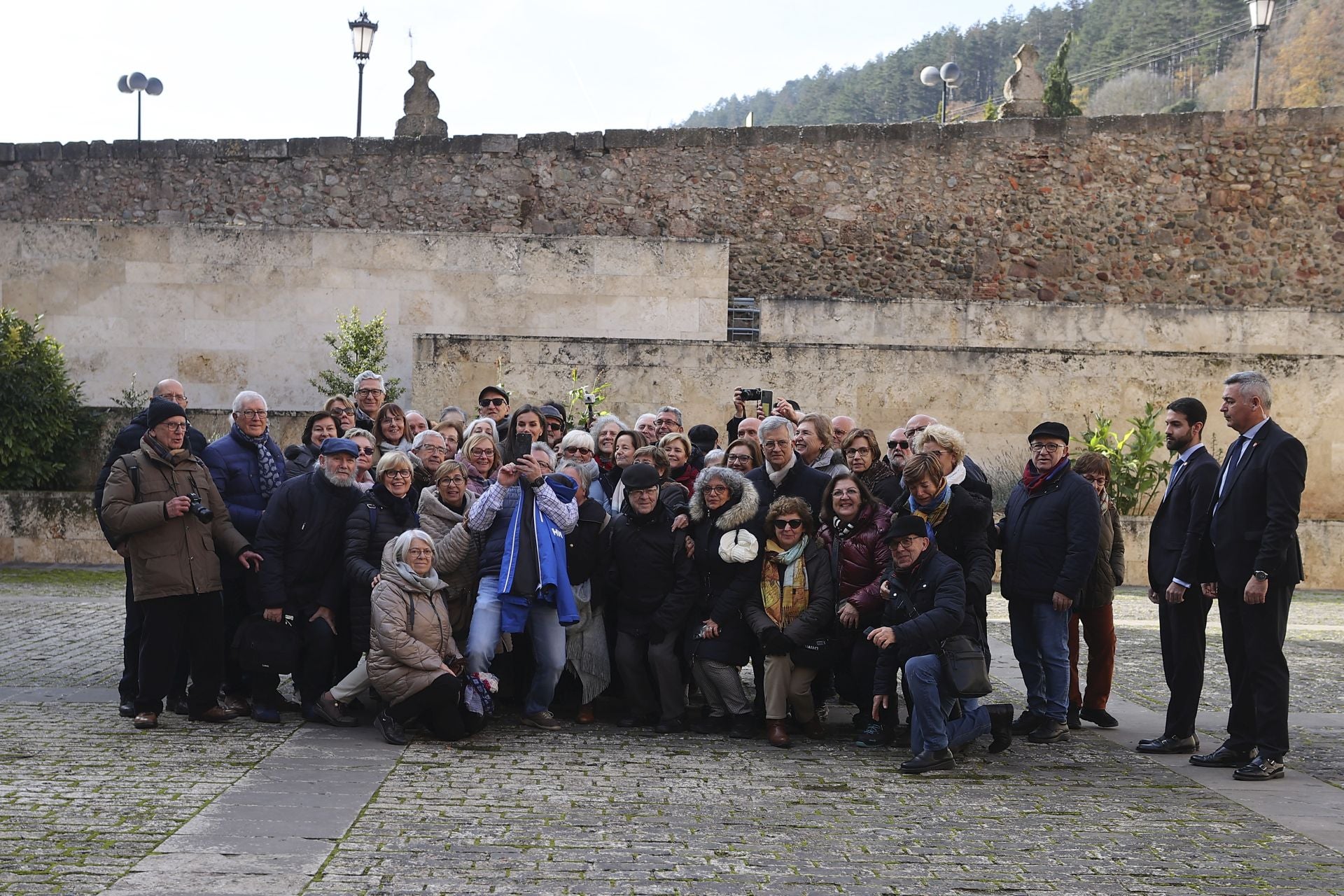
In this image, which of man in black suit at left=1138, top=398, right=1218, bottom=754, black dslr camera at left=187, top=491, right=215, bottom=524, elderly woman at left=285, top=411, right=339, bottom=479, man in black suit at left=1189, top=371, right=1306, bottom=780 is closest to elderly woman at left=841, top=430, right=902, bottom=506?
man in black suit at left=1138, top=398, right=1218, bottom=754

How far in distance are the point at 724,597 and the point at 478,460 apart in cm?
166

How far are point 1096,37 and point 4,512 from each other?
2858 inches

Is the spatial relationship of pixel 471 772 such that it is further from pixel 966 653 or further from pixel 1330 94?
pixel 1330 94

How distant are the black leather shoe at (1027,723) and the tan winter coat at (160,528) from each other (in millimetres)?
4403

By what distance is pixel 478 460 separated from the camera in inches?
300

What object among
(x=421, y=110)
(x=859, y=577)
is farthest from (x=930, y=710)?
(x=421, y=110)

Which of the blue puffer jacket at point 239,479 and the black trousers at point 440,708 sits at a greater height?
the blue puffer jacket at point 239,479

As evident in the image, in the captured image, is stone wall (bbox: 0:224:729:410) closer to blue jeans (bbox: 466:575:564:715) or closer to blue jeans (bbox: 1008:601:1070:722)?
blue jeans (bbox: 466:575:564:715)

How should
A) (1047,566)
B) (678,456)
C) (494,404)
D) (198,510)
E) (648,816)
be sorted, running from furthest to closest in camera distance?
(494,404) < (678,456) < (1047,566) < (198,510) < (648,816)

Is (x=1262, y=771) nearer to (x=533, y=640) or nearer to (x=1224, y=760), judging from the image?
(x=1224, y=760)

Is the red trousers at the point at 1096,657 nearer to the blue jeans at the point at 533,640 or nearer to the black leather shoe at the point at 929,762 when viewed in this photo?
the black leather shoe at the point at 929,762

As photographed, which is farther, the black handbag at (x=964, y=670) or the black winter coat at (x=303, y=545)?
the black winter coat at (x=303, y=545)

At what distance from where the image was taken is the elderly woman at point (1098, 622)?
24.4 ft

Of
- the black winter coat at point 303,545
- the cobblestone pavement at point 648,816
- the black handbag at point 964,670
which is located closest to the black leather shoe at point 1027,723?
the cobblestone pavement at point 648,816
